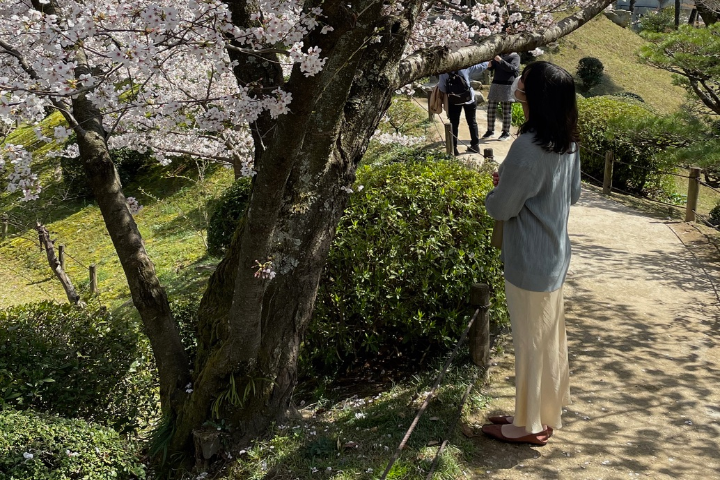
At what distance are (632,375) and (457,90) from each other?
6.56m

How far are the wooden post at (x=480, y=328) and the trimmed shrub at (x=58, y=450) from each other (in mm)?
2254

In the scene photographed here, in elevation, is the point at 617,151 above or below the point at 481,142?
below

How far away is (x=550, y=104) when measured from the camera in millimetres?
3029

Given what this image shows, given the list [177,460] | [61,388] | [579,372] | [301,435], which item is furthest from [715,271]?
[61,388]

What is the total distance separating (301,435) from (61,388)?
4.83ft

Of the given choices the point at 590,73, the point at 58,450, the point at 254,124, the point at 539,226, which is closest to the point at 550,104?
the point at 539,226

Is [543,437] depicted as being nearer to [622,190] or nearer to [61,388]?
[61,388]

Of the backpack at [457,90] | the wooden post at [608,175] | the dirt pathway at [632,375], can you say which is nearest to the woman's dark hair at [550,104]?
the dirt pathway at [632,375]

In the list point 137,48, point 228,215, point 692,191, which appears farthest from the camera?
point 692,191

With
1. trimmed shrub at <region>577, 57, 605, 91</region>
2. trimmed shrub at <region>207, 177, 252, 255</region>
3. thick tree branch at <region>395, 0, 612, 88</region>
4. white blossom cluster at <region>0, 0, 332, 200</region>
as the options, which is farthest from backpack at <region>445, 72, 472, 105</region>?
trimmed shrub at <region>577, 57, 605, 91</region>

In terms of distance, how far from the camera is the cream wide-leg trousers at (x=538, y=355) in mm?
3268

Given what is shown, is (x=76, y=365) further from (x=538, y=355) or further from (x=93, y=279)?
(x=93, y=279)

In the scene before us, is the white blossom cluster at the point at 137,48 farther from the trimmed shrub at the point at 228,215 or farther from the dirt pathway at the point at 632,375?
the trimmed shrub at the point at 228,215

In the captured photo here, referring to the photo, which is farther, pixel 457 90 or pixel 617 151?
pixel 617 151
